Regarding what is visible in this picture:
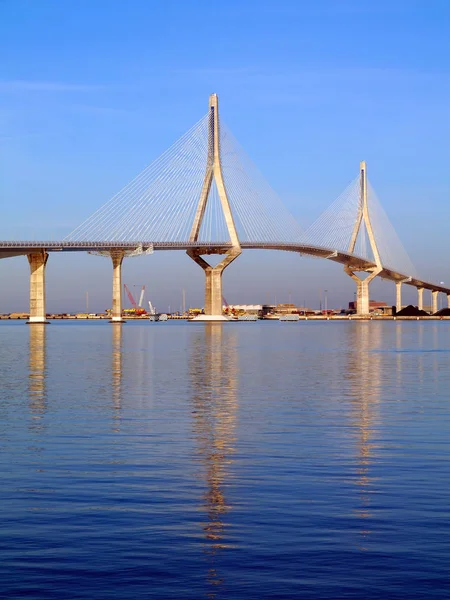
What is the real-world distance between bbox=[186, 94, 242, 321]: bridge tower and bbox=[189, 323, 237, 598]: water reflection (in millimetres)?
73930

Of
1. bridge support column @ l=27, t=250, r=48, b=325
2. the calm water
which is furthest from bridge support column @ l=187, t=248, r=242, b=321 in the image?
the calm water

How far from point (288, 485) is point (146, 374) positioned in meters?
23.6

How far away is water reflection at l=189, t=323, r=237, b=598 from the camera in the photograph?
9781mm

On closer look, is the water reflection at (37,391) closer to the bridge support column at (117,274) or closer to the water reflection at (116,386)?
the water reflection at (116,386)

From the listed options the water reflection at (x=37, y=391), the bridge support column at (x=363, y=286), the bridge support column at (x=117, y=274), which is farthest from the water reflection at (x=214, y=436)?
the bridge support column at (x=363, y=286)

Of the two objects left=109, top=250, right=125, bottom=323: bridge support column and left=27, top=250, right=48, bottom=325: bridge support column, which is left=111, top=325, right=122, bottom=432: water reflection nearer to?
left=27, top=250, right=48, bottom=325: bridge support column

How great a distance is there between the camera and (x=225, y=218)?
119 meters

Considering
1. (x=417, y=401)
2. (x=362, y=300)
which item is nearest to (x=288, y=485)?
(x=417, y=401)

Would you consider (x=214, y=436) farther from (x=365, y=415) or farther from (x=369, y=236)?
(x=369, y=236)

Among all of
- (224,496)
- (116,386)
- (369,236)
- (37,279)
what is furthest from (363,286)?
(224,496)

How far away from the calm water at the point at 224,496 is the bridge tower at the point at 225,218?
88265 millimetres

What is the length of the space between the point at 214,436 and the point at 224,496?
5824 mm

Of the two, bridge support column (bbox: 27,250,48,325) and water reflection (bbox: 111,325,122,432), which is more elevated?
bridge support column (bbox: 27,250,48,325)

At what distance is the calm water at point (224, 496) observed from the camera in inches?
332
